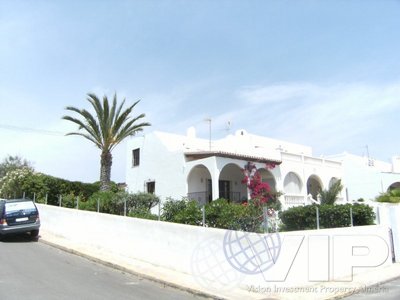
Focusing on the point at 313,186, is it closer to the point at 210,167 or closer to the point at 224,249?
the point at 210,167

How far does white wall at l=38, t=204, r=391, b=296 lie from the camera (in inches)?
330

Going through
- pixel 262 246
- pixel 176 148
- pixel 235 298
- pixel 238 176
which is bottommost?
pixel 235 298

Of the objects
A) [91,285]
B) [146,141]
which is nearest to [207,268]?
[91,285]

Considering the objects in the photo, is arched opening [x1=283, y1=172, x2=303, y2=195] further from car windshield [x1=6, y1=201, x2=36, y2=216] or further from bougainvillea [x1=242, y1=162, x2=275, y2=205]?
car windshield [x1=6, y1=201, x2=36, y2=216]

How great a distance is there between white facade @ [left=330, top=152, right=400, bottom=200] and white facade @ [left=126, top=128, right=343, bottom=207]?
5.90m

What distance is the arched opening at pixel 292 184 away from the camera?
26.5 metres

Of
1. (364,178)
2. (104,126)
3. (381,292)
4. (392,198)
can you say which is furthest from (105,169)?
(364,178)

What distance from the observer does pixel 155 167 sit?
2533cm

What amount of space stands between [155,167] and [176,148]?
6.48 feet

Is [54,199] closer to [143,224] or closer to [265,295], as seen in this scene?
[143,224]

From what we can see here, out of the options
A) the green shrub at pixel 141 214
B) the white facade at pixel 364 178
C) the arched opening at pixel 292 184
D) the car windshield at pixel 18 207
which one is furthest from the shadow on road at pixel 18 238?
the white facade at pixel 364 178

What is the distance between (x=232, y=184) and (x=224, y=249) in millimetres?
17290

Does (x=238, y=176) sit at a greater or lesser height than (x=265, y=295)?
greater

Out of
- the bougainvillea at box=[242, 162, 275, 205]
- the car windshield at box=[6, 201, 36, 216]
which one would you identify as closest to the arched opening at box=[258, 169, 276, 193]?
the bougainvillea at box=[242, 162, 275, 205]
